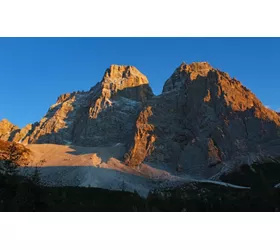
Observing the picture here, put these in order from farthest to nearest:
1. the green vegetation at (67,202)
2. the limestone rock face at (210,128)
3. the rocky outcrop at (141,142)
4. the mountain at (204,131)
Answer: the rocky outcrop at (141,142) → the limestone rock face at (210,128) → the mountain at (204,131) → the green vegetation at (67,202)

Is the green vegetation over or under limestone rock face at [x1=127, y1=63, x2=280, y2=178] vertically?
under

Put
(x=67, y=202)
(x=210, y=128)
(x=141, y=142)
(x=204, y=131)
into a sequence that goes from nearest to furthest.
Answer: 1. (x=67, y=202)
2. (x=210, y=128)
3. (x=204, y=131)
4. (x=141, y=142)

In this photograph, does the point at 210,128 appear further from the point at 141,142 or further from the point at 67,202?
the point at 67,202

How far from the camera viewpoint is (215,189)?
123000mm

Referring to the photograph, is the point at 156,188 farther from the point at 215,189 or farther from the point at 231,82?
the point at 231,82

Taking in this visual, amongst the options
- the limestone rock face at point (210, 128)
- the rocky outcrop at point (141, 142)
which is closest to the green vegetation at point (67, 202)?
the limestone rock face at point (210, 128)

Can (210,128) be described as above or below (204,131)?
above

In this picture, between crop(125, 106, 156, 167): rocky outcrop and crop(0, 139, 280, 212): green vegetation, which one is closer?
crop(0, 139, 280, 212): green vegetation

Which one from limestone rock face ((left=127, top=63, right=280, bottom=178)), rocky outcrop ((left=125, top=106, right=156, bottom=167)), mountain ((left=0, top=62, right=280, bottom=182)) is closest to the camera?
mountain ((left=0, top=62, right=280, bottom=182))

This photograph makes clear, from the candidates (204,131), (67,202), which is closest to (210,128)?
(204,131)

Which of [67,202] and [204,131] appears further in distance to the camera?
[204,131]

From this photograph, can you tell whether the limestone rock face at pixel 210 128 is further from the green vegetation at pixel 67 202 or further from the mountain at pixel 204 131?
the green vegetation at pixel 67 202

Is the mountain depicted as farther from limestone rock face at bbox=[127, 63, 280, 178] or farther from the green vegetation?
the green vegetation

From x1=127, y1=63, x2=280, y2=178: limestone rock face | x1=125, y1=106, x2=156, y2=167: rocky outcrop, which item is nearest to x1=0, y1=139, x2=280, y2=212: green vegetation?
x1=127, y1=63, x2=280, y2=178: limestone rock face
